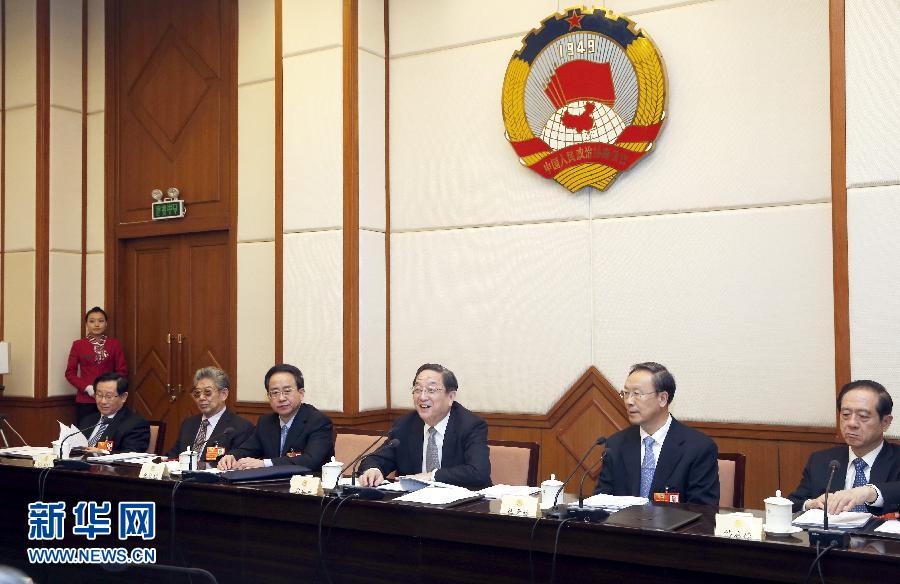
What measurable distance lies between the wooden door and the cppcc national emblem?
98.3 inches

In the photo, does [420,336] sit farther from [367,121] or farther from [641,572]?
[641,572]

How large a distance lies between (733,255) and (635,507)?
225 centimetres

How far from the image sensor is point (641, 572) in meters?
2.79

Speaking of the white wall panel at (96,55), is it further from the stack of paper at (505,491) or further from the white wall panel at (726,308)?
the stack of paper at (505,491)

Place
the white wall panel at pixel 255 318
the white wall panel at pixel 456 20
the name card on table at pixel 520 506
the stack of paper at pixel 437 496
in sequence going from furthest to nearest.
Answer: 1. the white wall panel at pixel 255 318
2. the white wall panel at pixel 456 20
3. the stack of paper at pixel 437 496
4. the name card on table at pixel 520 506

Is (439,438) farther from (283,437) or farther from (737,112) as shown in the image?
(737,112)

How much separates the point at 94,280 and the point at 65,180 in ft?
2.65

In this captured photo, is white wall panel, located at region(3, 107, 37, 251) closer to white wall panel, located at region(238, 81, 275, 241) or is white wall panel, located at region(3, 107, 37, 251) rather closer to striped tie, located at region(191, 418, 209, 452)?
white wall panel, located at region(238, 81, 275, 241)

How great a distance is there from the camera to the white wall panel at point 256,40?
264 inches

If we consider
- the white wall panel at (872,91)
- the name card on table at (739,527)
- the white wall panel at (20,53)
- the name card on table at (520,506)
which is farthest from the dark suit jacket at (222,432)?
the white wall panel at (20,53)

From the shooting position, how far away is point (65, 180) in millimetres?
7551

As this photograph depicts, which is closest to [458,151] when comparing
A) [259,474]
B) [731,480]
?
[259,474]

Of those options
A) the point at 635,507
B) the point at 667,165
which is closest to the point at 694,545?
the point at 635,507

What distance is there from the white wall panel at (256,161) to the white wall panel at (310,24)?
579mm
